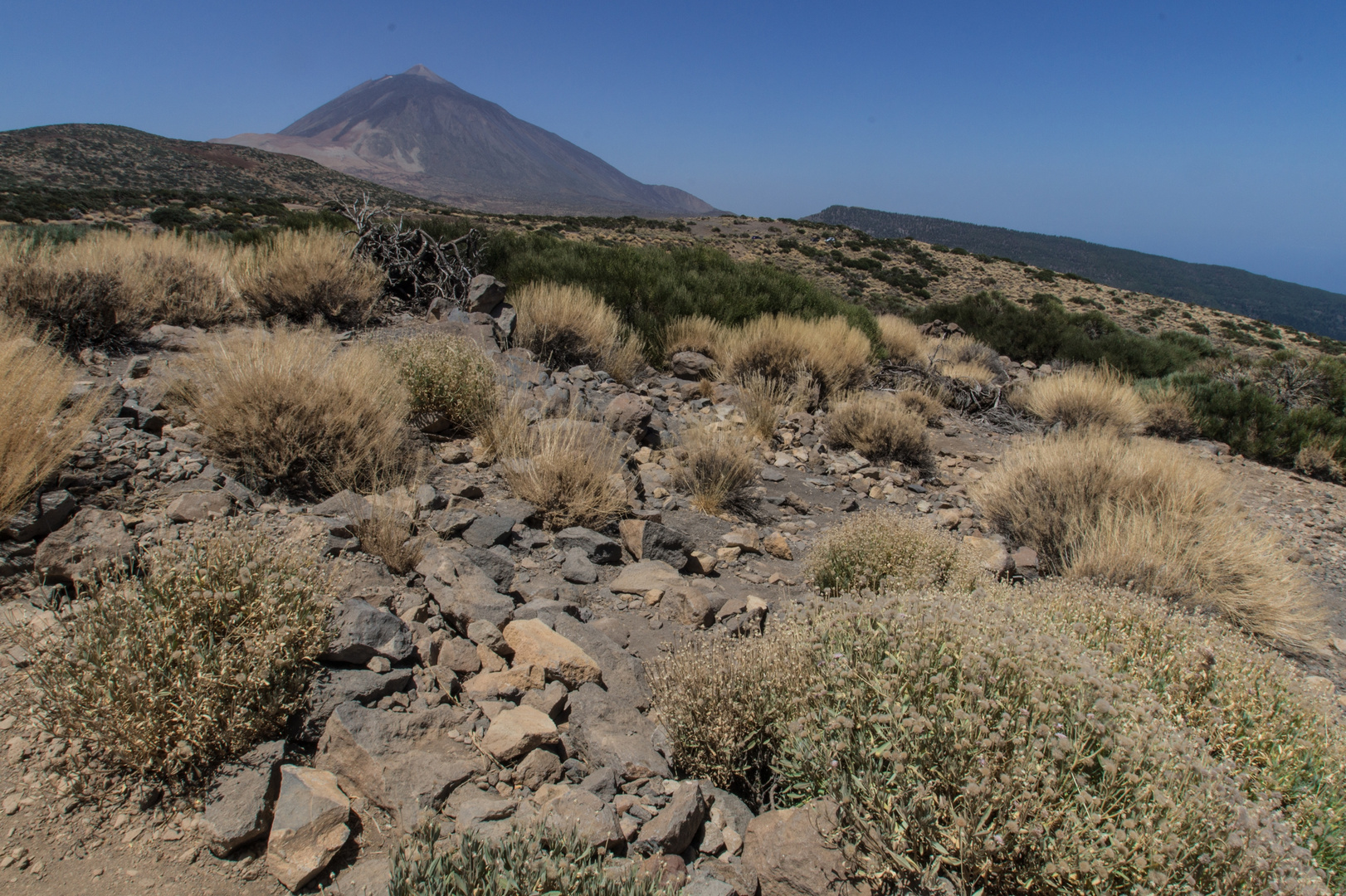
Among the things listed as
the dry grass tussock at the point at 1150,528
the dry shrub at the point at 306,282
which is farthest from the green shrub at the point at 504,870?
the dry shrub at the point at 306,282

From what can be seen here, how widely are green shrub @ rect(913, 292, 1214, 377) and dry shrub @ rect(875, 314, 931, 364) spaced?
2801mm


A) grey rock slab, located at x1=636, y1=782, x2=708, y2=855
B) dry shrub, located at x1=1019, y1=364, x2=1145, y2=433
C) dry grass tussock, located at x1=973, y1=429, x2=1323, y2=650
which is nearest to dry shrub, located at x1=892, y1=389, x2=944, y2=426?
dry shrub, located at x1=1019, y1=364, x2=1145, y2=433

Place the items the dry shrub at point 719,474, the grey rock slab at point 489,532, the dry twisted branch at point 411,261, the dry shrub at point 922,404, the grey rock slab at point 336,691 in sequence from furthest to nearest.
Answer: the dry shrub at point 922,404 < the dry twisted branch at point 411,261 < the dry shrub at point 719,474 < the grey rock slab at point 489,532 < the grey rock slab at point 336,691

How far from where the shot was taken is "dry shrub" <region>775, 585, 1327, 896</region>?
1631 millimetres

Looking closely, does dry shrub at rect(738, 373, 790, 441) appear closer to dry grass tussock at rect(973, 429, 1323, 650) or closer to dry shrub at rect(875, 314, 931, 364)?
dry grass tussock at rect(973, 429, 1323, 650)

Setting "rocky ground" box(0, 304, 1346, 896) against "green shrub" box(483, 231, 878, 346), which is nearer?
"rocky ground" box(0, 304, 1346, 896)

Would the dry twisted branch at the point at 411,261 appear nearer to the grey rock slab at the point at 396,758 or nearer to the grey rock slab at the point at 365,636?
the grey rock slab at the point at 365,636

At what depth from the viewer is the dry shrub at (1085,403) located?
898cm

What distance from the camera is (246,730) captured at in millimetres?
1940

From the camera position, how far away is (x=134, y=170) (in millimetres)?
46281

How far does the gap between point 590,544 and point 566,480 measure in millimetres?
516

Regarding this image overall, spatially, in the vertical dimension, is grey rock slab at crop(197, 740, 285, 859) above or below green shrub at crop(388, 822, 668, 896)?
below

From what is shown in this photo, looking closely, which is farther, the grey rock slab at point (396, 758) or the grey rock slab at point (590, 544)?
the grey rock slab at point (590, 544)

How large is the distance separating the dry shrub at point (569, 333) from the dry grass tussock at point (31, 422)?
15.4 feet
